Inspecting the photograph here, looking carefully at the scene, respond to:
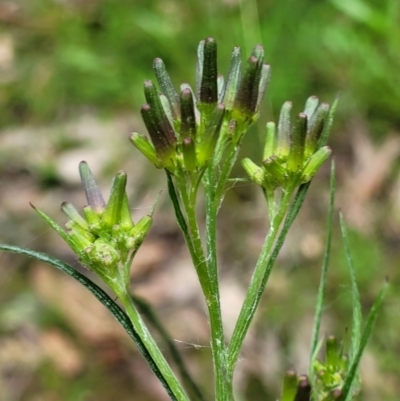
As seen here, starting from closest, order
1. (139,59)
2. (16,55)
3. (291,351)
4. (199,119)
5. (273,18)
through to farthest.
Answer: (199,119), (291,351), (273,18), (139,59), (16,55)

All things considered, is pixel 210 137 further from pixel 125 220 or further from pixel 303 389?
pixel 303 389

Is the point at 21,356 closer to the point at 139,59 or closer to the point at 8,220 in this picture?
the point at 8,220

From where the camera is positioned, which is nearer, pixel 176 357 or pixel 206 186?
pixel 206 186

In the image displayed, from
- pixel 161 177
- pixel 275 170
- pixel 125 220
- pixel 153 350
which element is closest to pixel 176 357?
pixel 153 350

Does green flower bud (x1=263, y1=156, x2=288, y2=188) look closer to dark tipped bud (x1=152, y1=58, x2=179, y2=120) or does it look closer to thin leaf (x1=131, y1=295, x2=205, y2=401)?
dark tipped bud (x1=152, y1=58, x2=179, y2=120)

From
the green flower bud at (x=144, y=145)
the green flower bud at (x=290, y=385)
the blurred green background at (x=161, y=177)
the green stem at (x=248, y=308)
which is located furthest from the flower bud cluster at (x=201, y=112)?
the blurred green background at (x=161, y=177)

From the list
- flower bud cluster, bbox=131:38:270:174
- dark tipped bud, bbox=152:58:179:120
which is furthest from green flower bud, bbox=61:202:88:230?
dark tipped bud, bbox=152:58:179:120

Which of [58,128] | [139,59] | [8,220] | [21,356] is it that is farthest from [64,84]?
[21,356]
